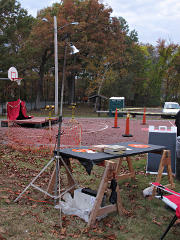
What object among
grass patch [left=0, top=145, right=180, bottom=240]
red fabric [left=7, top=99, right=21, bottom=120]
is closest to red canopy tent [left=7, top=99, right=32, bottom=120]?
red fabric [left=7, top=99, right=21, bottom=120]

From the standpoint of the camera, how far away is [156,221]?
4156 mm

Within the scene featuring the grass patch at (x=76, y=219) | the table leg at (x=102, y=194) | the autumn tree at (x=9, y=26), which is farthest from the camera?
the autumn tree at (x=9, y=26)

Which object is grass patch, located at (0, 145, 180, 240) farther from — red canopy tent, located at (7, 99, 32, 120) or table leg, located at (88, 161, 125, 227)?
red canopy tent, located at (7, 99, 32, 120)

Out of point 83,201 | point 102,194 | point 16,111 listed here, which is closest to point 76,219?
point 83,201

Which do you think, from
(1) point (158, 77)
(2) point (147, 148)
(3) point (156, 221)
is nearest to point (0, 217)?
(3) point (156, 221)

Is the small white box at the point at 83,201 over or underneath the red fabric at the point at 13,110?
underneath

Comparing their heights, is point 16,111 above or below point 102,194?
above

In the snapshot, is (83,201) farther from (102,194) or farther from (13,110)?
(13,110)

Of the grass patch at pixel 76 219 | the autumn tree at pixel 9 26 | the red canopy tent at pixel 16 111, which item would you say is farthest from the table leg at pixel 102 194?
the autumn tree at pixel 9 26

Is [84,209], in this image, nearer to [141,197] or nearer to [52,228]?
[52,228]

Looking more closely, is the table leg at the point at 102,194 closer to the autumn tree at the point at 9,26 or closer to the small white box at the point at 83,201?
the small white box at the point at 83,201

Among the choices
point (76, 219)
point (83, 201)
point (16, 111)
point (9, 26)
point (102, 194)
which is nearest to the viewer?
point (102, 194)

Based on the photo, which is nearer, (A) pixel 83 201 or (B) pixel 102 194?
(B) pixel 102 194

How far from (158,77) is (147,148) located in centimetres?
4804
